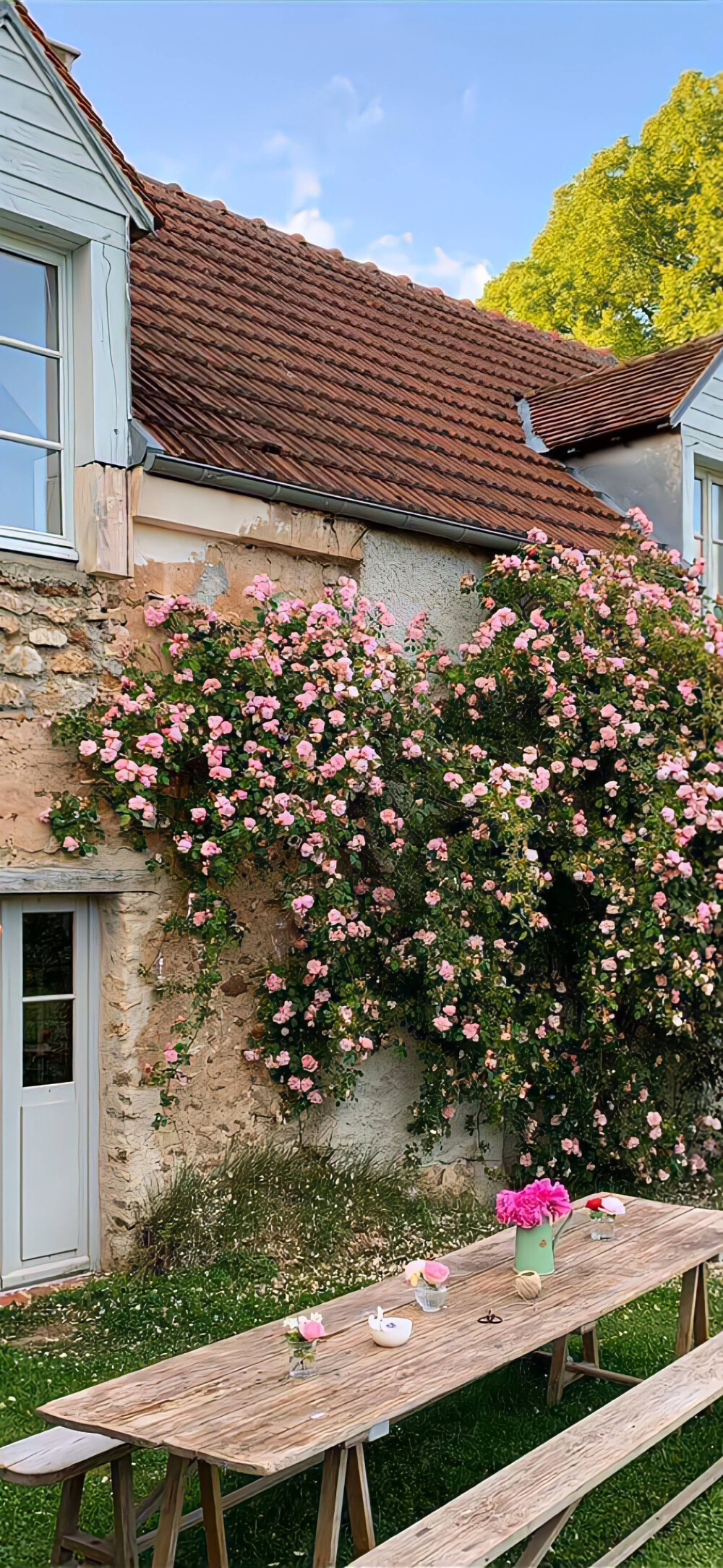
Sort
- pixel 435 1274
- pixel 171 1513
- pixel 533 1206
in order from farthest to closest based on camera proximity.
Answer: pixel 533 1206 < pixel 435 1274 < pixel 171 1513

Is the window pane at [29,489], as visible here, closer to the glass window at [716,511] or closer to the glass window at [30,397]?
the glass window at [30,397]

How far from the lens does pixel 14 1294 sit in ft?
17.4

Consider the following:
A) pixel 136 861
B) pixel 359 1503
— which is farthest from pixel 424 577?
pixel 359 1503

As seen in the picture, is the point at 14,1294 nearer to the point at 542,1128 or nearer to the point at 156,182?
the point at 542,1128

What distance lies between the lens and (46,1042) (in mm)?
5598

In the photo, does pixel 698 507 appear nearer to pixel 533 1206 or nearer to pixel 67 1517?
pixel 533 1206

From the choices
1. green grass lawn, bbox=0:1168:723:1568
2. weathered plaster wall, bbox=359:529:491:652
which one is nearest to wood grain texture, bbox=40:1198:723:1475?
green grass lawn, bbox=0:1168:723:1568

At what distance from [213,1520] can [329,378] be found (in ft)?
22.4

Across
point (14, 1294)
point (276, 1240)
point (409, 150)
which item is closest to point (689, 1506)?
point (276, 1240)

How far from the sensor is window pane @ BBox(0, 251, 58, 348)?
18.6ft

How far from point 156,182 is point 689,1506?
944cm

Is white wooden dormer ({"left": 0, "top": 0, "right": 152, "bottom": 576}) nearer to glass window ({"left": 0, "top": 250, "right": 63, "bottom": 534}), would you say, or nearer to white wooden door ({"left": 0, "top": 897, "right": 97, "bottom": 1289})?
glass window ({"left": 0, "top": 250, "right": 63, "bottom": 534})

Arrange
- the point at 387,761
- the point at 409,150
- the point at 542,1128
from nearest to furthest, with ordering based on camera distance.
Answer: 1. the point at 387,761
2. the point at 542,1128
3. the point at 409,150

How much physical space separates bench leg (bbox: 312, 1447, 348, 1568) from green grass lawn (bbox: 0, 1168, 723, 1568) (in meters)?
0.56
